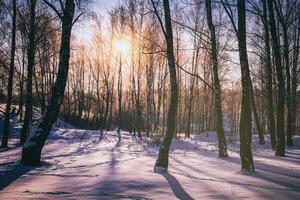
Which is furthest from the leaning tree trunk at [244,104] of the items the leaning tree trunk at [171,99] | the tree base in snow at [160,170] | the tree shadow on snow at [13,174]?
the tree shadow on snow at [13,174]

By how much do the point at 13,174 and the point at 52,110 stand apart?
8.71ft

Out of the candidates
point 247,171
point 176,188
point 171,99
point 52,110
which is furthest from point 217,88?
point 176,188

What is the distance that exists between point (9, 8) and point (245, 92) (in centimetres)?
1562

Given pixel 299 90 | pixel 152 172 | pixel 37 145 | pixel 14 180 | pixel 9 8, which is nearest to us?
pixel 14 180

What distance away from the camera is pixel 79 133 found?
28.7 m

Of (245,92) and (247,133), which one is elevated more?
(245,92)

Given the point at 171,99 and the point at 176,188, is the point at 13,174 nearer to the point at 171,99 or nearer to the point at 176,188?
the point at 171,99

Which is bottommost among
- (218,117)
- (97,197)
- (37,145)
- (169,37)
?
(97,197)

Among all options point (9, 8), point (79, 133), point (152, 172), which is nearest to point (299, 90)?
point (79, 133)

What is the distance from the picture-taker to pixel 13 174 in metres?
10.0

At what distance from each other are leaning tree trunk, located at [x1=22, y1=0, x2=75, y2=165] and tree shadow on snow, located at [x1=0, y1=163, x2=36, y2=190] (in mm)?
438

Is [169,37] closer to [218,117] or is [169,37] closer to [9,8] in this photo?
[218,117]

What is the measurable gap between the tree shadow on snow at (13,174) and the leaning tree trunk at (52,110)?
44 cm

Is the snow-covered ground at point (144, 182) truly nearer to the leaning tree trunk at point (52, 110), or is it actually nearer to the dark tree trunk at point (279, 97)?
the leaning tree trunk at point (52, 110)
